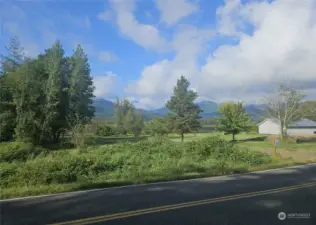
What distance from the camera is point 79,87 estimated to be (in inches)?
1925

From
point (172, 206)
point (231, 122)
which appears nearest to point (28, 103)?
point (231, 122)

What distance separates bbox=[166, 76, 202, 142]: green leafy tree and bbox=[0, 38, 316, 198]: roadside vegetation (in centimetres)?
18

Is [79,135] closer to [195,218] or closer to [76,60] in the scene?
[76,60]

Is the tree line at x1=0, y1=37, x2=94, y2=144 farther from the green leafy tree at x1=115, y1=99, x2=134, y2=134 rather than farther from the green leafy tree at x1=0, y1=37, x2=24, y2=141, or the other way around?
the green leafy tree at x1=115, y1=99, x2=134, y2=134

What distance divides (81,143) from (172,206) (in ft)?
88.8

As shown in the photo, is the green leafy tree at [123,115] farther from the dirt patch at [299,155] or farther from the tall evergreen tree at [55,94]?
the dirt patch at [299,155]

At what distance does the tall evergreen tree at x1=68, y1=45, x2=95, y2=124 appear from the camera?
47.6 meters

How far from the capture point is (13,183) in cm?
1109

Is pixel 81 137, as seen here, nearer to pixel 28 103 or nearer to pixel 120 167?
pixel 28 103

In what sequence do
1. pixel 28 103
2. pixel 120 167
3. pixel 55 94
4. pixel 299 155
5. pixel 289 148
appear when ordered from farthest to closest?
pixel 55 94 → pixel 28 103 → pixel 289 148 → pixel 299 155 → pixel 120 167

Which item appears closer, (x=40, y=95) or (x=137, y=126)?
(x=40, y=95)

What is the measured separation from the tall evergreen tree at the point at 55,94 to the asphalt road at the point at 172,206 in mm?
33228

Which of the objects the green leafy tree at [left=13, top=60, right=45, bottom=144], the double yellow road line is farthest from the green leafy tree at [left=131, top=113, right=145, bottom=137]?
the double yellow road line

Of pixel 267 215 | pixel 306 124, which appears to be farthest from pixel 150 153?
pixel 306 124
